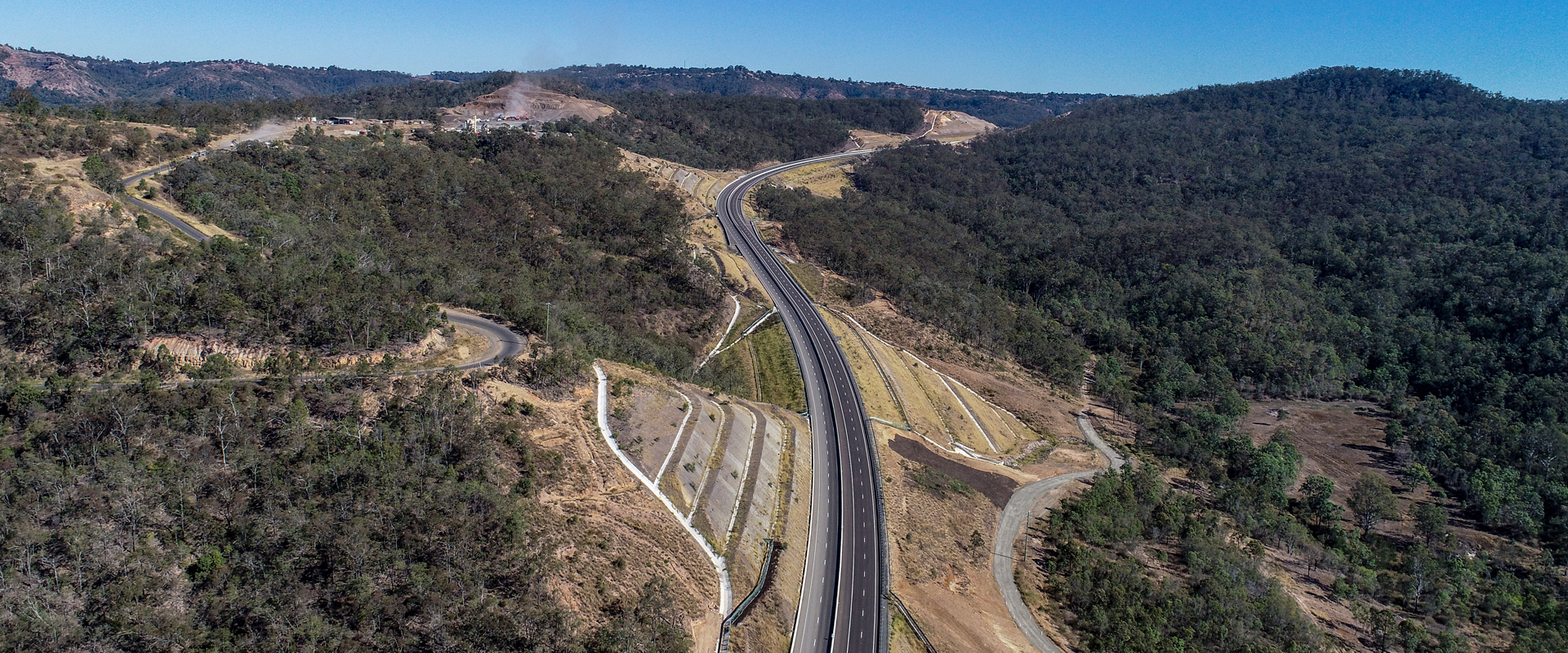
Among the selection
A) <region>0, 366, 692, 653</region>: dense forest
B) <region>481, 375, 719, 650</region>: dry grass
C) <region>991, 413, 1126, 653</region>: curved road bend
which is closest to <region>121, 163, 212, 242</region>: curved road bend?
<region>0, 366, 692, 653</region>: dense forest

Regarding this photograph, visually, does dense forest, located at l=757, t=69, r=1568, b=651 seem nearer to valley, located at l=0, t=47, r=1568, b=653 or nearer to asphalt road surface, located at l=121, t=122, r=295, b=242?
valley, located at l=0, t=47, r=1568, b=653

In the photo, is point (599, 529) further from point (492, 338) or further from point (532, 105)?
point (532, 105)

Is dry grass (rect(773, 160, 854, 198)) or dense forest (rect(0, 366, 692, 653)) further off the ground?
dry grass (rect(773, 160, 854, 198))

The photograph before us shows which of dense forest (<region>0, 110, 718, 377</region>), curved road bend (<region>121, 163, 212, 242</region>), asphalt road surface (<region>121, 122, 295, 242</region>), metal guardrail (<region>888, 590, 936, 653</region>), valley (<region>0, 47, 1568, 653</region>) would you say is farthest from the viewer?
asphalt road surface (<region>121, 122, 295, 242</region>)

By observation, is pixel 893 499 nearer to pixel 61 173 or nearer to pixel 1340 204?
pixel 61 173

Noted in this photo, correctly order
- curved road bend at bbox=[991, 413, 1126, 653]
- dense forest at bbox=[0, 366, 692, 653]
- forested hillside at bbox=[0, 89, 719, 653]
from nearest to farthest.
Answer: dense forest at bbox=[0, 366, 692, 653] < forested hillside at bbox=[0, 89, 719, 653] < curved road bend at bbox=[991, 413, 1126, 653]

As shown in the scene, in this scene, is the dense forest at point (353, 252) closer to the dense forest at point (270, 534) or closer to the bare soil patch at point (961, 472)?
the dense forest at point (270, 534)

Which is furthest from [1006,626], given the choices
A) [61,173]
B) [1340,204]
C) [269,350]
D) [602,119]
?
[1340,204]
